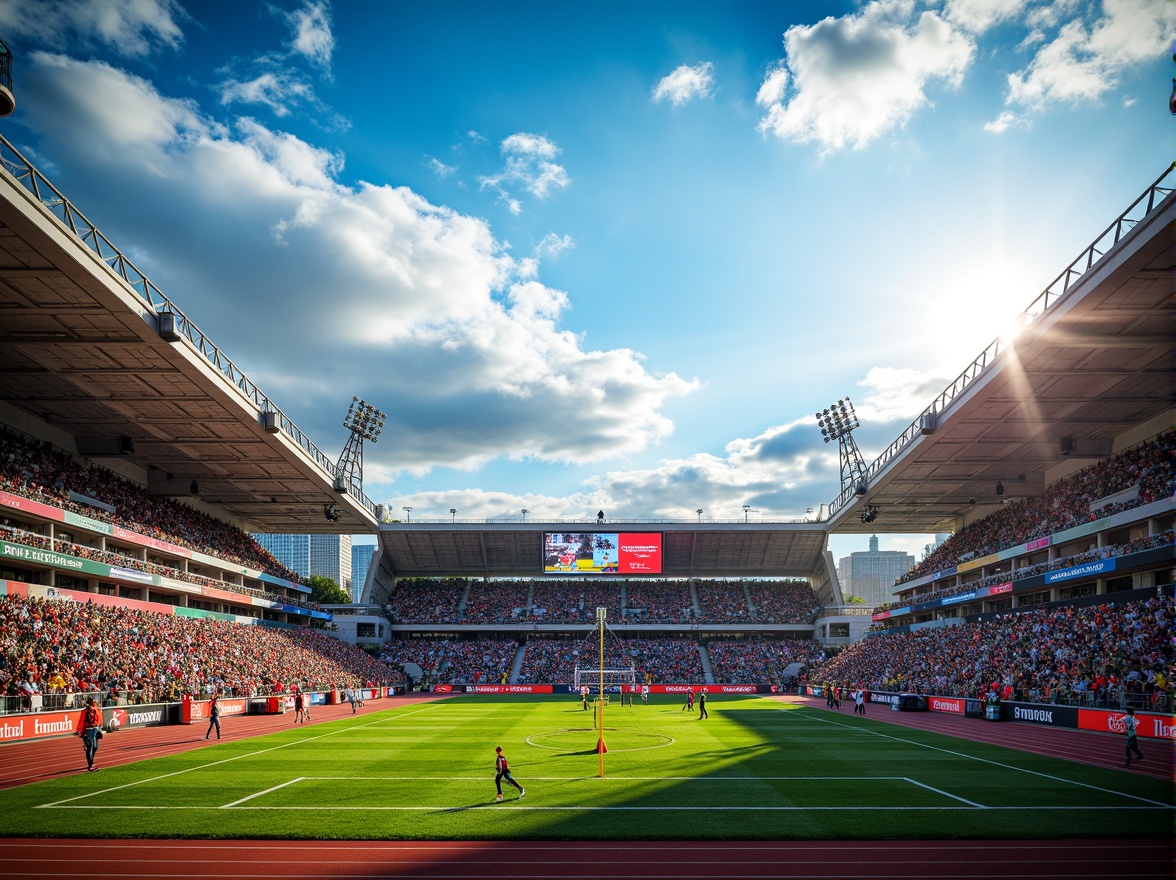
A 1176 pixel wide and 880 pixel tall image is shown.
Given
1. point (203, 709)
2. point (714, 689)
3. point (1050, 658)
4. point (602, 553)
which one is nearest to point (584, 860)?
point (203, 709)

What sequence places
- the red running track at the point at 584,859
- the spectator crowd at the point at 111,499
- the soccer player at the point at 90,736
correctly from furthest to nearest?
the spectator crowd at the point at 111,499 < the soccer player at the point at 90,736 < the red running track at the point at 584,859

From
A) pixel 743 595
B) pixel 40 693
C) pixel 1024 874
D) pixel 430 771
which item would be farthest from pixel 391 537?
pixel 1024 874

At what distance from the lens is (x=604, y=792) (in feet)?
64.8

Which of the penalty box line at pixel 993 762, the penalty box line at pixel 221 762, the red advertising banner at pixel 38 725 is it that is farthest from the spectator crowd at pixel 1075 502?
the red advertising banner at pixel 38 725

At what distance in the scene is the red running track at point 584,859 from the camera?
44.0 ft

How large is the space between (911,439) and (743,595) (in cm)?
Result: 3899

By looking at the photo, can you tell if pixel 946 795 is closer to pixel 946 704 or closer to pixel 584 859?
pixel 584 859

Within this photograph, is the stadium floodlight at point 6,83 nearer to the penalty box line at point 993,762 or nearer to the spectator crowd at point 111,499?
the spectator crowd at point 111,499

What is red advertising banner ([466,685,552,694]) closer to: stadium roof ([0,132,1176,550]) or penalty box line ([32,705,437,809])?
stadium roof ([0,132,1176,550])

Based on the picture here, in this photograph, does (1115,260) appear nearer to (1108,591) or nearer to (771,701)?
(1108,591)

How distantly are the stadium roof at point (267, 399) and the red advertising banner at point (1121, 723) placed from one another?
1468 centimetres

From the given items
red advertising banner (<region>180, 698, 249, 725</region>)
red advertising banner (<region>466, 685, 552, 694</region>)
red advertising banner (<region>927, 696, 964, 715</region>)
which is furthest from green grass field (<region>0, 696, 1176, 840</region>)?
red advertising banner (<region>466, 685, 552, 694</region>)

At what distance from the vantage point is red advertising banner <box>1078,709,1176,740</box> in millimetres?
26828

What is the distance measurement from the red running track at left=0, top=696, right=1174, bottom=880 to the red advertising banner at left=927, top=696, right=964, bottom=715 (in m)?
29.1
